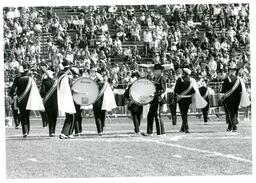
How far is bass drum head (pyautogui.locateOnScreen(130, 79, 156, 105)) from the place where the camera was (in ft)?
62.7

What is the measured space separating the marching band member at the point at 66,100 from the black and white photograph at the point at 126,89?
26mm

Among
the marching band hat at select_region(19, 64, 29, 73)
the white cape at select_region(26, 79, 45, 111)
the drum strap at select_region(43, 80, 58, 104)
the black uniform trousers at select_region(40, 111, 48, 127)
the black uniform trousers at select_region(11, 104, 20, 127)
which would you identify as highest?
the marching band hat at select_region(19, 64, 29, 73)

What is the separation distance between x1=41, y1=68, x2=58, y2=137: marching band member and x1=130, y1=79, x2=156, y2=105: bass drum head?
204 cm

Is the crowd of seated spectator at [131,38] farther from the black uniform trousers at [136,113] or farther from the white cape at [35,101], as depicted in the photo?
the white cape at [35,101]

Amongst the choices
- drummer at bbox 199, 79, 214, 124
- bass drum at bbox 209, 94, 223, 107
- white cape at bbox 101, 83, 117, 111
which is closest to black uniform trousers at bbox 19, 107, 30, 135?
white cape at bbox 101, 83, 117, 111

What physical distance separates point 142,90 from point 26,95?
3.09 metres

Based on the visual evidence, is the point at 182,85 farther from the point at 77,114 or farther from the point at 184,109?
the point at 77,114

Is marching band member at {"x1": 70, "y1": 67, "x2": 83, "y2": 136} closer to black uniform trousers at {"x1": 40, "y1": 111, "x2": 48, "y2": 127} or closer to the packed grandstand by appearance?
black uniform trousers at {"x1": 40, "y1": 111, "x2": 48, "y2": 127}

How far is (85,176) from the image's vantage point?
14.6m

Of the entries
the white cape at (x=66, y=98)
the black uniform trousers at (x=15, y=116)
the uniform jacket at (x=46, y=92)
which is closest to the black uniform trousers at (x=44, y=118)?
the uniform jacket at (x=46, y=92)

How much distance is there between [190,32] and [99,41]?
300cm

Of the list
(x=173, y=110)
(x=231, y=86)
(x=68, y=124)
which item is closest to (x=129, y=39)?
(x=173, y=110)

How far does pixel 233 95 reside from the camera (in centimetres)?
2062

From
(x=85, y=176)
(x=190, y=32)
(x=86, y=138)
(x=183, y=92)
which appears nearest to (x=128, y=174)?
(x=85, y=176)
